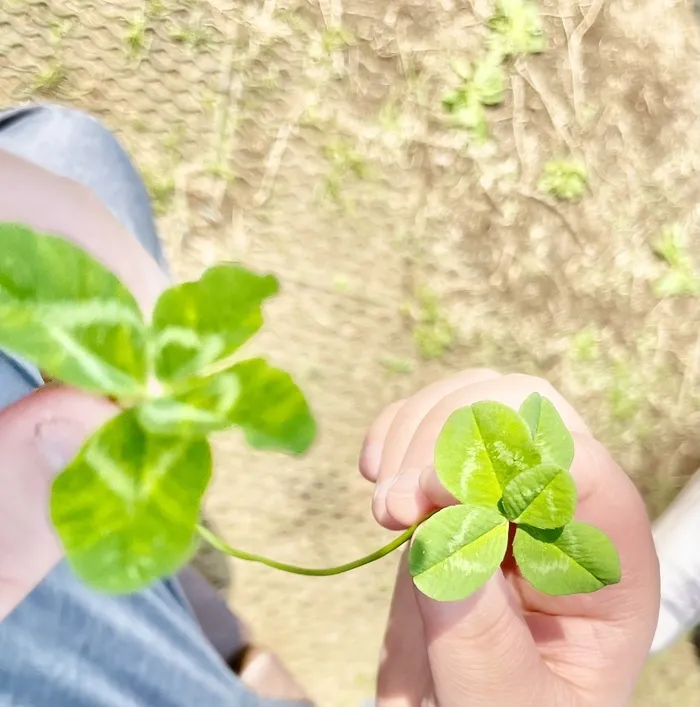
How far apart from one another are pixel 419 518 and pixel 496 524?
0.09 metres

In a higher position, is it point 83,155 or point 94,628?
point 83,155

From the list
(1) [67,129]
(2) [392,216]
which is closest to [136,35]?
(1) [67,129]

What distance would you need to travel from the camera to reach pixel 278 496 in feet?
3.47

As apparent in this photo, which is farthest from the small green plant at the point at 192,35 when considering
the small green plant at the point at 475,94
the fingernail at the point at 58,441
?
the fingernail at the point at 58,441

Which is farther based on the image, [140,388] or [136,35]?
[136,35]

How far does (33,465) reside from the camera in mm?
340

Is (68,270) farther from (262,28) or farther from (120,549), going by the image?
(262,28)

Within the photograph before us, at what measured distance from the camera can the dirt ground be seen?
1003mm

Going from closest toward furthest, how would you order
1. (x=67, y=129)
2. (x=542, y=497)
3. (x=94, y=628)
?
(x=542, y=497)
(x=94, y=628)
(x=67, y=129)

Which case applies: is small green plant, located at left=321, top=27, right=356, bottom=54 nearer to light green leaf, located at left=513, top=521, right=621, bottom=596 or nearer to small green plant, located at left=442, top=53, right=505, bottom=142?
small green plant, located at left=442, top=53, right=505, bottom=142

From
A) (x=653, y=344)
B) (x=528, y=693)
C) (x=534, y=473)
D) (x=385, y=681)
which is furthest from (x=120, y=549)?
(x=653, y=344)

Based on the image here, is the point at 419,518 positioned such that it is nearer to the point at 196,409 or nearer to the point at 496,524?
the point at 496,524

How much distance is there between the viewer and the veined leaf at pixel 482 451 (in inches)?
13.6

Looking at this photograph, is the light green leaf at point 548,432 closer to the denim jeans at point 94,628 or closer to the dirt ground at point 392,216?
the denim jeans at point 94,628
